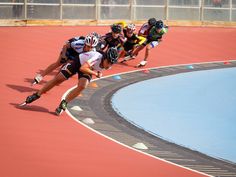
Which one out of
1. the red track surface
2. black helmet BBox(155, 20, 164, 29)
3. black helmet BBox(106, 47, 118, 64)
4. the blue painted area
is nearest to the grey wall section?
the red track surface

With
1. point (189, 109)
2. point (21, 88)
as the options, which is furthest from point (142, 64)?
point (21, 88)

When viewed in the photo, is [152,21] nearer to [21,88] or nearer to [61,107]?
[21,88]

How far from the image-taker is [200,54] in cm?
2280

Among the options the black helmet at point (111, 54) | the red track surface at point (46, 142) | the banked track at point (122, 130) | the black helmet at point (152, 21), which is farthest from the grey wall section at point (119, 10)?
the black helmet at point (111, 54)

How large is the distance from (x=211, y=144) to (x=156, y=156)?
1754 mm

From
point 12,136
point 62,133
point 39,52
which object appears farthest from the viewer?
point 39,52

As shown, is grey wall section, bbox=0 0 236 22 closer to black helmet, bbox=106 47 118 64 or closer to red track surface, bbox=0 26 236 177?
red track surface, bbox=0 26 236 177

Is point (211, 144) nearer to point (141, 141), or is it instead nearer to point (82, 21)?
point (141, 141)

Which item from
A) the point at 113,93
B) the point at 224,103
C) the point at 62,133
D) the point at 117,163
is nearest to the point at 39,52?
the point at 113,93

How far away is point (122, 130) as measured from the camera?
37.5ft

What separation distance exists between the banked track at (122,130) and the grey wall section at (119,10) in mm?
7791

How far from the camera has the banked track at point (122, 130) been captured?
9641 mm

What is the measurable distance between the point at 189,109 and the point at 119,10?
1258 centimetres

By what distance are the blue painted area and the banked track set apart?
1.00 feet
